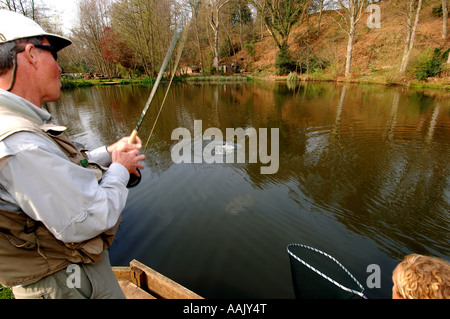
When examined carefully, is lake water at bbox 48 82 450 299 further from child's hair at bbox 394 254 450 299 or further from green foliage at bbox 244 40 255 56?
green foliage at bbox 244 40 255 56

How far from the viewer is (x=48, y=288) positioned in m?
1.35

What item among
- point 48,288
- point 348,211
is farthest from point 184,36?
point 348,211

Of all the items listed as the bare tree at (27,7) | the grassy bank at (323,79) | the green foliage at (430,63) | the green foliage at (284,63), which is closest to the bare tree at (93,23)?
the grassy bank at (323,79)

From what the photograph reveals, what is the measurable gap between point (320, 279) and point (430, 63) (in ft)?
93.0

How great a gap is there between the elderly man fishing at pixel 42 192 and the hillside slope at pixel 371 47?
92.9ft

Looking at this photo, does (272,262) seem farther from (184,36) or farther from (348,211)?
(184,36)

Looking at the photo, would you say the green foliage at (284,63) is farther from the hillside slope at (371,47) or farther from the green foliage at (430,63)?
the green foliage at (430,63)

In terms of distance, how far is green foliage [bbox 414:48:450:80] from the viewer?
21.3 m

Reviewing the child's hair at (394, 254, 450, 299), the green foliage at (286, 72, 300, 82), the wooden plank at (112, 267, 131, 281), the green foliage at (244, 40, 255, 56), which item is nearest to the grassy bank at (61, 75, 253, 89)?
the green foliage at (286, 72, 300, 82)

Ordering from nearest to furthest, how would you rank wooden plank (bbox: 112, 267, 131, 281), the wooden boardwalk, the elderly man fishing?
the elderly man fishing, the wooden boardwalk, wooden plank (bbox: 112, 267, 131, 281)

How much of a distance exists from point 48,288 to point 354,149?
27.8ft

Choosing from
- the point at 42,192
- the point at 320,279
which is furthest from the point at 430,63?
the point at 42,192

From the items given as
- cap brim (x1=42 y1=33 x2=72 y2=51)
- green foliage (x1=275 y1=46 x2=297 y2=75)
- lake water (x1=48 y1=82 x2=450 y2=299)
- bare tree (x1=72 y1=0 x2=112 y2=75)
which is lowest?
lake water (x1=48 y1=82 x2=450 y2=299)

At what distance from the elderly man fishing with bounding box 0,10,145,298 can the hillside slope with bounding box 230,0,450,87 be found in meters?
28.3
